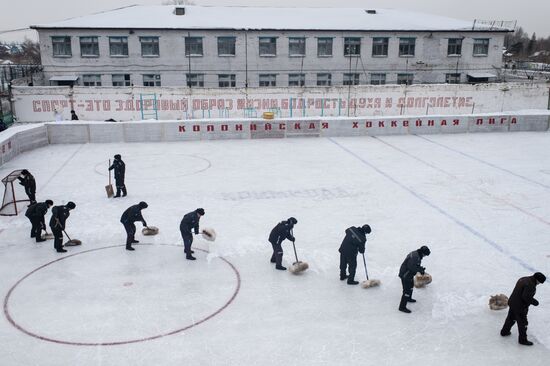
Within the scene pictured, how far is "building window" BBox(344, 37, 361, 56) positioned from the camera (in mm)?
42781

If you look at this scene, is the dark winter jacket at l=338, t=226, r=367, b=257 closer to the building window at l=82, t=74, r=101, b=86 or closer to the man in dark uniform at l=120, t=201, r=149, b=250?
the man in dark uniform at l=120, t=201, r=149, b=250

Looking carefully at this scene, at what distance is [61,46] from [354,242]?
126ft

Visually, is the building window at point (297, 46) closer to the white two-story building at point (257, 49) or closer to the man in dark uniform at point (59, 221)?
the white two-story building at point (257, 49)

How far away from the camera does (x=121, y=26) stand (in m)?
39.8

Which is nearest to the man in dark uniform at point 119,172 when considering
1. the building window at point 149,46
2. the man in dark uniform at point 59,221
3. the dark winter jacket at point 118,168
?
the dark winter jacket at point 118,168

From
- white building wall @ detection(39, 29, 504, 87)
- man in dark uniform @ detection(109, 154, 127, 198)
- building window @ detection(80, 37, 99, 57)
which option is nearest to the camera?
man in dark uniform @ detection(109, 154, 127, 198)

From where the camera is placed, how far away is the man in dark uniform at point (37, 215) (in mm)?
11547

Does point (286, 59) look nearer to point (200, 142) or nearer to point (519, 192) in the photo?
point (200, 142)

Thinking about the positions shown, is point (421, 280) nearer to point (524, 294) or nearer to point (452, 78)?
point (524, 294)

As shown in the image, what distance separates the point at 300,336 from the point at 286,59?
37065mm

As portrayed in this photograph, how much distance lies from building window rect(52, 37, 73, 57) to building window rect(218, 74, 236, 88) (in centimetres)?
1275

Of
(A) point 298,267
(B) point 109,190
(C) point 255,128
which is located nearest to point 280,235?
(A) point 298,267

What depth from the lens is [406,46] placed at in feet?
144

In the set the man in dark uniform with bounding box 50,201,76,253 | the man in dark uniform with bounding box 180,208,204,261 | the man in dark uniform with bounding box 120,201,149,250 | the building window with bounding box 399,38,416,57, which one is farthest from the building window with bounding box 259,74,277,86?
the man in dark uniform with bounding box 180,208,204,261
